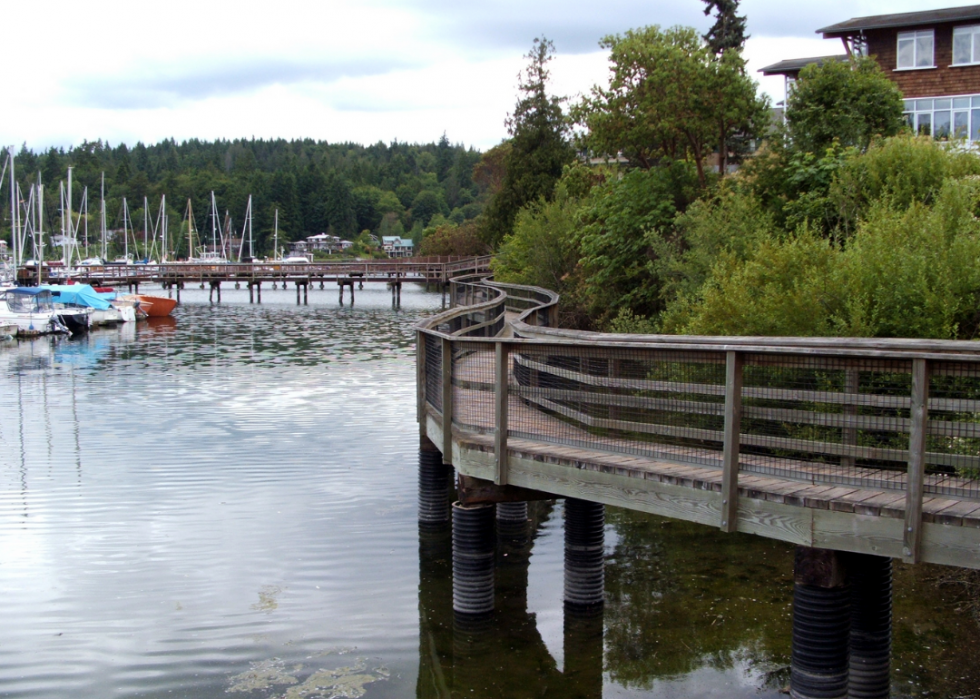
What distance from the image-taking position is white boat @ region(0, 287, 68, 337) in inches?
1890

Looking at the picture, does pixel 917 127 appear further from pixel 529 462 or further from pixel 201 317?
pixel 201 317

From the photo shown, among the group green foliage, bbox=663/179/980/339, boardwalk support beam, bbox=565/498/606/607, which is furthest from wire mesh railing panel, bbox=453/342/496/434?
green foliage, bbox=663/179/980/339

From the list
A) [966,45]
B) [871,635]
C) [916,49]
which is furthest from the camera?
[916,49]

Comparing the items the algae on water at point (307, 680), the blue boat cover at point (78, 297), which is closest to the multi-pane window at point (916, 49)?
the algae on water at point (307, 680)

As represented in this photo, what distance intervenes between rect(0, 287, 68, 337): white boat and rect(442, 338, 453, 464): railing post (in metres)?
43.4

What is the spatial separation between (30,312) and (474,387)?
45221mm

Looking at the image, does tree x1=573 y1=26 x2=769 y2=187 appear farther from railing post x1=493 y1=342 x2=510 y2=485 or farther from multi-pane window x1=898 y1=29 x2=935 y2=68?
railing post x1=493 y1=342 x2=510 y2=485

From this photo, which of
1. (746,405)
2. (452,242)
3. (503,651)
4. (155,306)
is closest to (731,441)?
(746,405)

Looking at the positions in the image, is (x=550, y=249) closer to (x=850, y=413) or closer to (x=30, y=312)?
(x=30, y=312)

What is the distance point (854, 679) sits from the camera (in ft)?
25.9

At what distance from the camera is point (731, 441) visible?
7121 mm

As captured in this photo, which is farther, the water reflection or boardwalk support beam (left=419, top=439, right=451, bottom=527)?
boardwalk support beam (left=419, top=439, right=451, bottom=527)

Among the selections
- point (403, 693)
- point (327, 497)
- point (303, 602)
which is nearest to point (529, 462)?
point (403, 693)

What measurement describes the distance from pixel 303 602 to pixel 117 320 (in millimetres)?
48129
